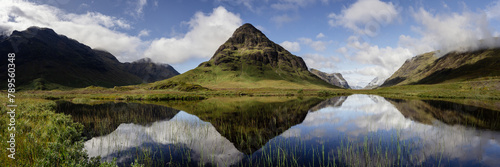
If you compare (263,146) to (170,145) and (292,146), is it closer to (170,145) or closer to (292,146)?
(292,146)

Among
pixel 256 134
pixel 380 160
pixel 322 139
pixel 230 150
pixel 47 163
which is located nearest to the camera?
pixel 47 163

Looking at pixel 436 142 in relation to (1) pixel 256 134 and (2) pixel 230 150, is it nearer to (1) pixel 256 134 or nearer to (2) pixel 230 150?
(1) pixel 256 134

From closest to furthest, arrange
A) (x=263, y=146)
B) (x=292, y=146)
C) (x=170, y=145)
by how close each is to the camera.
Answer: (x=263, y=146), (x=292, y=146), (x=170, y=145)

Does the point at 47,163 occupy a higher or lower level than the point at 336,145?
higher

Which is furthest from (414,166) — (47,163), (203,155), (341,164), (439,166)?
(47,163)

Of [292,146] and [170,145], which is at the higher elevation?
[170,145]

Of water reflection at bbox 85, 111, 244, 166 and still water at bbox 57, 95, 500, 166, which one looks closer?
still water at bbox 57, 95, 500, 166

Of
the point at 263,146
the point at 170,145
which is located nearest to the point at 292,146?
the point at 263,146

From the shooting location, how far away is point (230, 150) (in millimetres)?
15758

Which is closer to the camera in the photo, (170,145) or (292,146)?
(292,146)

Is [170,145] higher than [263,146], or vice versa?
[170,145]

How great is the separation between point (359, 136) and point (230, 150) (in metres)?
13.2

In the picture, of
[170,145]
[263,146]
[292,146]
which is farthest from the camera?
[170,145]

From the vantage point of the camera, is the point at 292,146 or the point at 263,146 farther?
the point at 292,146
